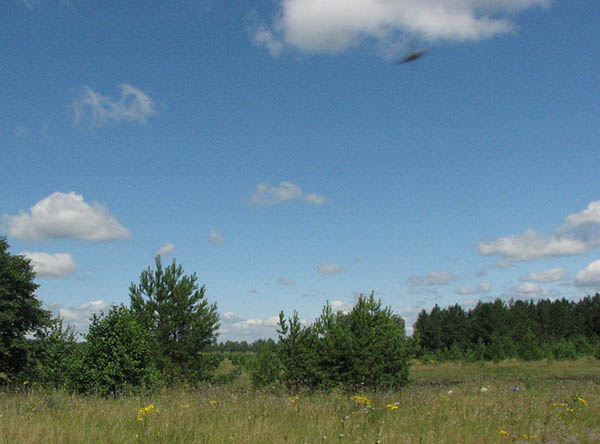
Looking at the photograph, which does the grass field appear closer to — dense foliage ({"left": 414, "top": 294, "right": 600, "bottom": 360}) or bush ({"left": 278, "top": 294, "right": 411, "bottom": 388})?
bush ({"left": 278, "top": 294, "right": 411, "bottom": 388})

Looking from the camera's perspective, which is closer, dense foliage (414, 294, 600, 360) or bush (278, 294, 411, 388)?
bush (278, 294, 411, 388)

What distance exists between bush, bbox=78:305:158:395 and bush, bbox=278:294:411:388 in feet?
16.1

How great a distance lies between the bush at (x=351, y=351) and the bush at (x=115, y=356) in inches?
193

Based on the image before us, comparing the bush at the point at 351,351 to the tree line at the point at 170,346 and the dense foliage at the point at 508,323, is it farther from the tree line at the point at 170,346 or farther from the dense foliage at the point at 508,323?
the dense foliage at the point at 508,323

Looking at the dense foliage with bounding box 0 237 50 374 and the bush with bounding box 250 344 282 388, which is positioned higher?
the dense foliage with bounding box 0 237 50 374

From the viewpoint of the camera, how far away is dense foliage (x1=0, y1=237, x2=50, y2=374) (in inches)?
938

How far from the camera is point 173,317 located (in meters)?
21.1

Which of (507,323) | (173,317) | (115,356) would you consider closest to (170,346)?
(173,317)

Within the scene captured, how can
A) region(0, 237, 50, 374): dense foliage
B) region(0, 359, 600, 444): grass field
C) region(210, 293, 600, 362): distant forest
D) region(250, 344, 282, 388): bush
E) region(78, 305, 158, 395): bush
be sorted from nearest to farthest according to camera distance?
region(0, 359, 600, 444): grass field
region(78, 305, 158, 395): bush
region(250, 344, 282, 388): bush
region(0, 237, 50, 374): dense foliage
region(210, 293, 600, 362): distant forest

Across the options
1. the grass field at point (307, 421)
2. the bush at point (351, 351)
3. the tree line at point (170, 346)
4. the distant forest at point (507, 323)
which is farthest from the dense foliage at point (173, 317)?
the distant forest at point (507, 323)

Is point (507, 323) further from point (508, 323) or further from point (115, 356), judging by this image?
point (115, 356)

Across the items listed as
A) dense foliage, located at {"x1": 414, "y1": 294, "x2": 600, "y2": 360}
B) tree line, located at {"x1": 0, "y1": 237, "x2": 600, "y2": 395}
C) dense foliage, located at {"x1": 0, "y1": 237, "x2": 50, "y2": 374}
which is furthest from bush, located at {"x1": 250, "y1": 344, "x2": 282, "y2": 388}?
dense foliage, located at {"x1": 414, "y1": 294, "x2": 600, "y2": 360}

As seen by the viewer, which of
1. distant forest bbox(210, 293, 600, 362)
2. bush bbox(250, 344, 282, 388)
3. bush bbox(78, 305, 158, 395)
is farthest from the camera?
distant forest bbox(210, 293, 600, 362)

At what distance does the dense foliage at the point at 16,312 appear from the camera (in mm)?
23836
